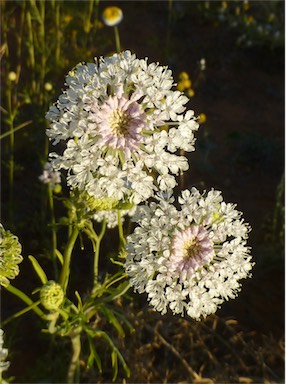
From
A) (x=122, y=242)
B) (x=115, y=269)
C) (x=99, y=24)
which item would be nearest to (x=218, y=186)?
(x=115, y=269)

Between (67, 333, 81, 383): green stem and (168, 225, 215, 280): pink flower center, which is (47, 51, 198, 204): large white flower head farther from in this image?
(67, 333, 81, 383): green stem

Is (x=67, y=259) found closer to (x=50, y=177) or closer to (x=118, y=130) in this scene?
(x=118, y=130)

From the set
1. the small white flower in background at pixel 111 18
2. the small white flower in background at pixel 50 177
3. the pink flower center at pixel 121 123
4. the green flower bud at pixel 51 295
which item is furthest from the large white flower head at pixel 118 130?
the small white flower in background at pixel 111 18

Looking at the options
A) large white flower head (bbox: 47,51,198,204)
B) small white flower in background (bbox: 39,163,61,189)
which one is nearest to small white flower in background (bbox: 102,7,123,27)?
small white flower in background (bbox: 39,163,61,189)

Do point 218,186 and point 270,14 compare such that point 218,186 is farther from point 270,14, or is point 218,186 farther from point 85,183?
point 85,183

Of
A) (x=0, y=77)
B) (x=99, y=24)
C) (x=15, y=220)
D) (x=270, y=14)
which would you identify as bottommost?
(x=15, y=220)

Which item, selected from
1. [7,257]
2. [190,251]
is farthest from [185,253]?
[7,257]
